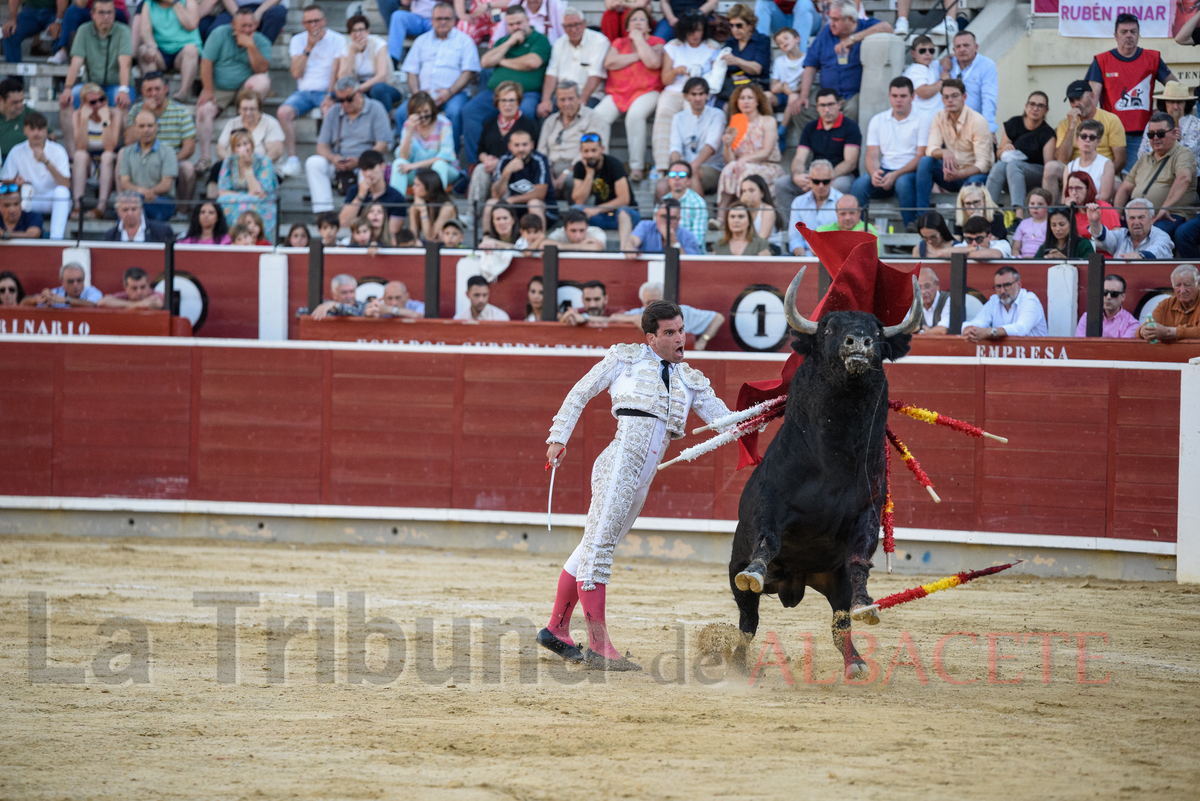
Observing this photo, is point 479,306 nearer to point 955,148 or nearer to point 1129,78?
point 955,148

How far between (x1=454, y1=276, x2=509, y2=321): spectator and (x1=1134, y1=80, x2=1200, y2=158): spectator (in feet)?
15.0

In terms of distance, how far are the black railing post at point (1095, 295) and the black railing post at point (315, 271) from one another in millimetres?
5364

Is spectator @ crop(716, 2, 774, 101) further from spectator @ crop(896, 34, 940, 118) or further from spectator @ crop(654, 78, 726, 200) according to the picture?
spectator @ crop(896, 34, 940, 118)

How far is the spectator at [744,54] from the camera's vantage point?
1035cm

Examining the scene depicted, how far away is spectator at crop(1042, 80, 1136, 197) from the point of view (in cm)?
899

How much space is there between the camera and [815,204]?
9125 millimetres

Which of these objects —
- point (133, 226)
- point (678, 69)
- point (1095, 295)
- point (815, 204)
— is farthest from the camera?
point (678, 69)

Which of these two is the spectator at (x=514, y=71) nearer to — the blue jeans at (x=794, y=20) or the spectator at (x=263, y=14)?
the blue jeans at (x=794, y=20)

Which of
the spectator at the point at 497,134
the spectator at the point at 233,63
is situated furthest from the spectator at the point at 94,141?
the spectator at the point at 497,134

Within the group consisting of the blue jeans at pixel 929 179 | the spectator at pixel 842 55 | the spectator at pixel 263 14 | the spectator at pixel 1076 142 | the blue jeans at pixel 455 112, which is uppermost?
the spectator at pixel 263 14

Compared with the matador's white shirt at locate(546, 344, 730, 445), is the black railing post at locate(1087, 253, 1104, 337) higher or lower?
higher

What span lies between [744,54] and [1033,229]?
301 centimetres

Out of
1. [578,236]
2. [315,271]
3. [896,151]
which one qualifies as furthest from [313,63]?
[896,151]

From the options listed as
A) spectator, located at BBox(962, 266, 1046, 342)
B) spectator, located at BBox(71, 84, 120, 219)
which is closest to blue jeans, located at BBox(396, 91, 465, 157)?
spectator, located at BBox(71, 84, 120, 219)
